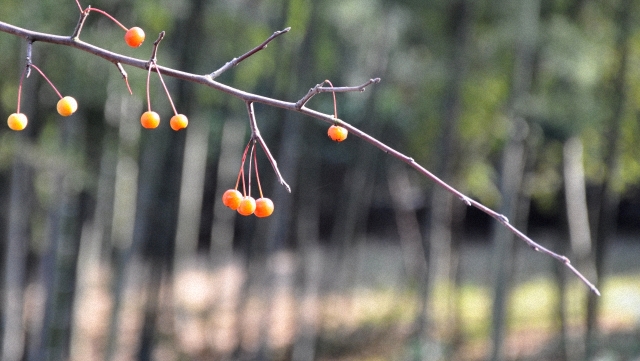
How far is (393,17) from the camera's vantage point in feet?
21.8

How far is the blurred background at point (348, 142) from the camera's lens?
5.54 m

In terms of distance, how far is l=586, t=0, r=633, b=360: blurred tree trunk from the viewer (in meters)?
5.69

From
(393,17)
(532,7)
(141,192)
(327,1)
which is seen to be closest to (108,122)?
(141,192)

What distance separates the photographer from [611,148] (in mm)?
5840

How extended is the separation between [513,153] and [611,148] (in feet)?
3.31

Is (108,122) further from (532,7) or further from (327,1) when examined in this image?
(532,7)

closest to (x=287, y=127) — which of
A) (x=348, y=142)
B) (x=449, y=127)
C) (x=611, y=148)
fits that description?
(x=449, y=127)

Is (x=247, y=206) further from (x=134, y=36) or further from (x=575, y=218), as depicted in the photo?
(x=575, y=218)

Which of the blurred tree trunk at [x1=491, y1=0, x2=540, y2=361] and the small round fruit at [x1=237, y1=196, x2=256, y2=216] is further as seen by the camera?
the blurred tree trunk at [x1=491, y1=0, x2=540, y2=361]

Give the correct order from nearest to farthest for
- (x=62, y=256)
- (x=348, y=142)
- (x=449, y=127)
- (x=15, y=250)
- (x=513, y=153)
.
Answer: (x=513, y=153)
(x=449, y=127)
(x=15, y=250)
(x=62, y=256)
(x=348, y=142)

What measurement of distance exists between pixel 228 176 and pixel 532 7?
667cm

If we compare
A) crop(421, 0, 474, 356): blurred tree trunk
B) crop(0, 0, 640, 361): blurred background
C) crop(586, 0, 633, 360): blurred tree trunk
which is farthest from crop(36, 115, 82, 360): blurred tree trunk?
crop(586, 0, 633, 360): blurred tree trunk

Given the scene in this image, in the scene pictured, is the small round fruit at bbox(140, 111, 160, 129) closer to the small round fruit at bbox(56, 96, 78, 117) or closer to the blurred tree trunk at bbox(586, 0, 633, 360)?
the small round fruit at bbox(56, 96, 78, 117)

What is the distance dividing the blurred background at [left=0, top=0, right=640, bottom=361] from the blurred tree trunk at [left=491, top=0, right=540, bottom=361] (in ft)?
0.06
